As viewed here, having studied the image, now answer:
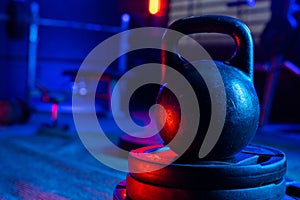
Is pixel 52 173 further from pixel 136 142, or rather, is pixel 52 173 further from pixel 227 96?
pixel 227 96

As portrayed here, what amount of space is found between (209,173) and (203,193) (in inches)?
1.7

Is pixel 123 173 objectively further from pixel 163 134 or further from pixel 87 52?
pixel 87 52

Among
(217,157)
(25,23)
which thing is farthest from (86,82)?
(217,157)

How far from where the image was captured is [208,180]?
727 millimetres

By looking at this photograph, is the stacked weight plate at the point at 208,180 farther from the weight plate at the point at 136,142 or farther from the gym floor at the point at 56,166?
the weight plate at the point at 136,142

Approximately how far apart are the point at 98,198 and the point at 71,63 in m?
4.19

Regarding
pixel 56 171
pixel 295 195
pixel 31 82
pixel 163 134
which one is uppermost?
pixel 163 134

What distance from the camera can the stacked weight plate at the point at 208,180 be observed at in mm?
728

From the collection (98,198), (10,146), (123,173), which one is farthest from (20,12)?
(98,198)

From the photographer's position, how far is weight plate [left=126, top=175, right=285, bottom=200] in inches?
28.7

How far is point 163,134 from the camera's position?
0.86m

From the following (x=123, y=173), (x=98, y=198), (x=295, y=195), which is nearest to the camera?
(x=295, y=195)

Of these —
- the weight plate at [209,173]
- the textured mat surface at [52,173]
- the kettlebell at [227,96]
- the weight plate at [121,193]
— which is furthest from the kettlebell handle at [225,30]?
the textured mat surface at [52,173]

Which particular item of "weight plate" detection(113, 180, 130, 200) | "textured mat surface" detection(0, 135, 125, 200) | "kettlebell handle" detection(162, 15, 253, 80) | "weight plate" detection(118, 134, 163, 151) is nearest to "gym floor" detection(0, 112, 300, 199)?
"textured mat surface" detection(0, 135, 125, 200)
